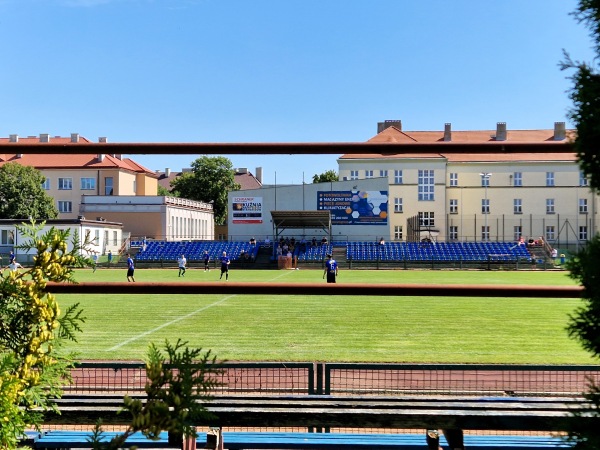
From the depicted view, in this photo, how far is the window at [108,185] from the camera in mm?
88438

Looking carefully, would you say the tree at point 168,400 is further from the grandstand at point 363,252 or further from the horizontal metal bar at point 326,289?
the grandstand at point 363,252

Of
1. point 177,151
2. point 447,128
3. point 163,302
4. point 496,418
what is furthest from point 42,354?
point 447,128

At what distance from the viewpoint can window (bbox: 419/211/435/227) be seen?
263 ft

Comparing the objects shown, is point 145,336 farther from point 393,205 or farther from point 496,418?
point 393,205

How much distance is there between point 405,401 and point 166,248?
213ft

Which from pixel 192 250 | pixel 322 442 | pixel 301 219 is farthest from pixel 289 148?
pixel 192 250

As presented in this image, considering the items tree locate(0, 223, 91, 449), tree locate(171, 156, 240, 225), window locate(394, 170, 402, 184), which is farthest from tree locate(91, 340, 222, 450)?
tree locate(171, 156, 240, 225)

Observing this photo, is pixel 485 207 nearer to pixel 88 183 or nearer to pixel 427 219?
pixel 427 219

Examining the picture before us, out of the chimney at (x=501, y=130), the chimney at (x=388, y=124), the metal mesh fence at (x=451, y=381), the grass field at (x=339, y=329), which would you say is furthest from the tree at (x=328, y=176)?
the metal mesh fence at (x=451, y=381)

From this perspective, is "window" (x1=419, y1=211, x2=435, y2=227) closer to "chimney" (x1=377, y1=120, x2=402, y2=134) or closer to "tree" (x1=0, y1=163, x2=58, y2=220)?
"chimney" (x1=377, y1=120, x2=402, y2=134)

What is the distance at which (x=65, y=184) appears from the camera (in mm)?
87062

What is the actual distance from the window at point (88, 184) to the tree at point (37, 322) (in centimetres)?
8913

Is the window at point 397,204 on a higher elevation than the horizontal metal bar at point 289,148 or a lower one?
higher

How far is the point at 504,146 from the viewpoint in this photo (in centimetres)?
260
